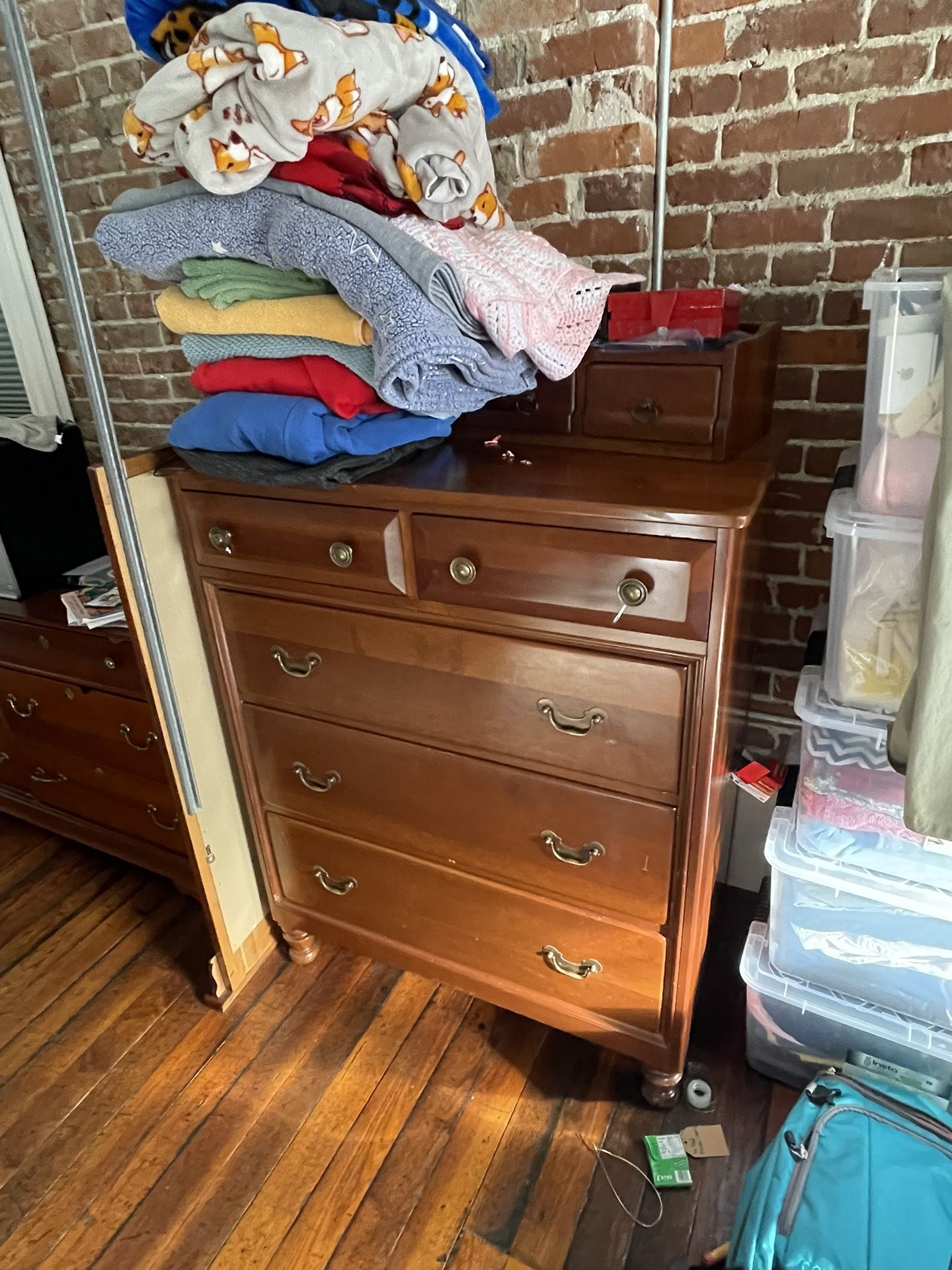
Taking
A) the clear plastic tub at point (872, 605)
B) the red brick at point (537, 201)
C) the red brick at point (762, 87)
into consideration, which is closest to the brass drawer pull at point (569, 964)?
the clear plastic tub at point (872, 605)

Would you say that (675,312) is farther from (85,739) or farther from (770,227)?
(85,739)

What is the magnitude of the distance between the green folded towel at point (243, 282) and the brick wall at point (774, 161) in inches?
23.8

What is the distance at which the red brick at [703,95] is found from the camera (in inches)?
51.1

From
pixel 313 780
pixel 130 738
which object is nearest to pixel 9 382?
pixel 130 738

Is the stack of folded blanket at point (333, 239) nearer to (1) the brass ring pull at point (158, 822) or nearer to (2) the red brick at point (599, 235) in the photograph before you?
(2) the red brick at point (599, 235)

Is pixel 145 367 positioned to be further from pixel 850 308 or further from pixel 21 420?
pixel 850 308

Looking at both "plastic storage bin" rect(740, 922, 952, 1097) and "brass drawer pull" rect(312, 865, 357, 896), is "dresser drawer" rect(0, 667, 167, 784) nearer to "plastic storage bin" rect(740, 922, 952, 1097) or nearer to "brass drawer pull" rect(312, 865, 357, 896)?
"brass drawer pull" rect(312, 865, 357, 896)

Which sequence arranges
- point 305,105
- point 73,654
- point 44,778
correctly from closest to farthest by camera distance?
point 305,105 < point 73,654 < point 44,778

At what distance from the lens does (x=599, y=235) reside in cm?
143

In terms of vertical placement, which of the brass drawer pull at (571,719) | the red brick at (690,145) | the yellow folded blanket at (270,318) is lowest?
the brass drawer pull at (571,719)

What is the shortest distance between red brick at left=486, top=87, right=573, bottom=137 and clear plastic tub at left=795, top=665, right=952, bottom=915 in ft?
3.34

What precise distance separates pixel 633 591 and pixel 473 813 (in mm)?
504

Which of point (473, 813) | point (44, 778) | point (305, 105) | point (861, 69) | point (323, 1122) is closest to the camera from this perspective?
point (305, 105)

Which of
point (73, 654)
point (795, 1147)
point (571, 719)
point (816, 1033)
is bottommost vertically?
point (816, 1033)
